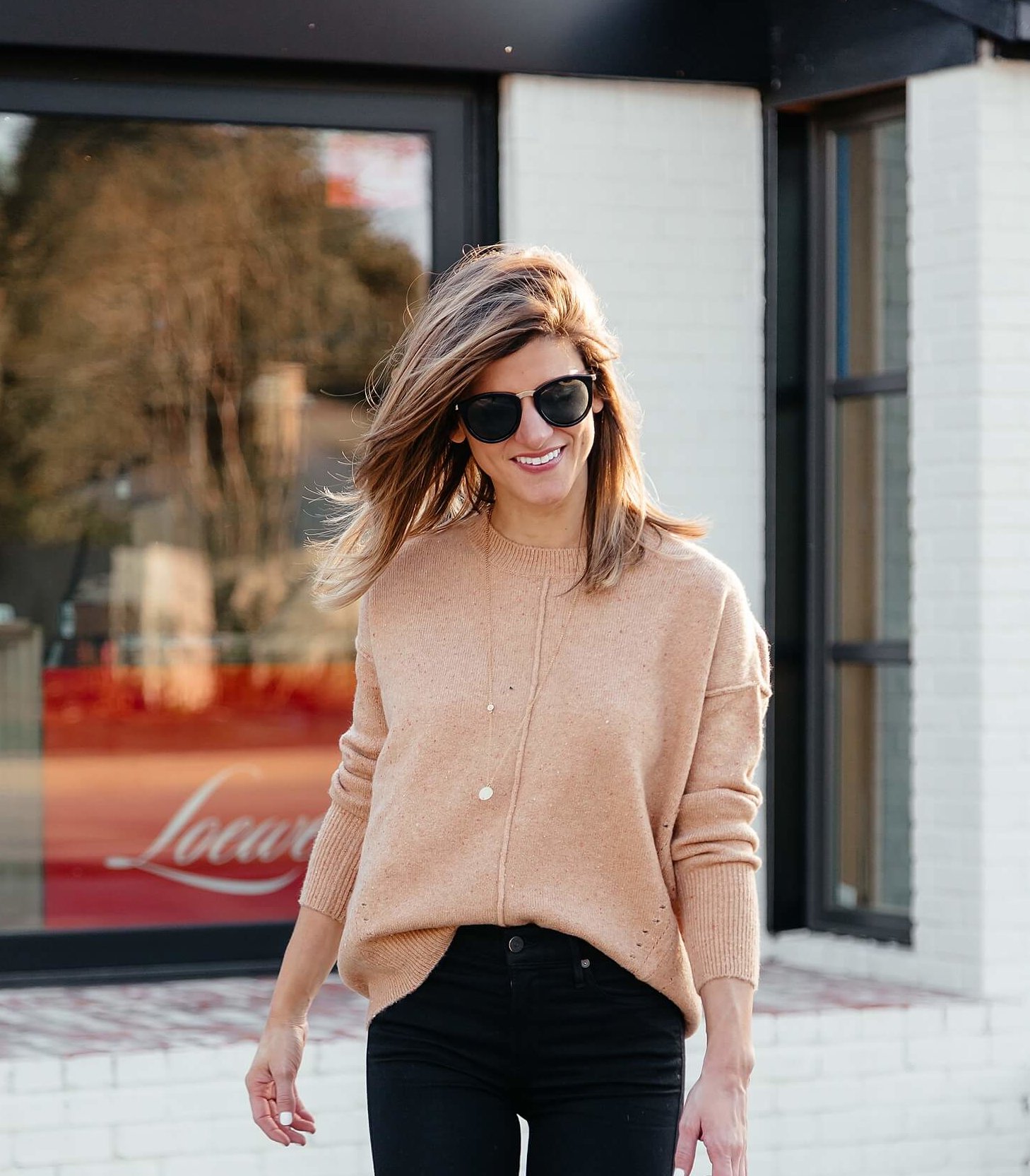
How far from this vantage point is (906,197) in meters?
5.30

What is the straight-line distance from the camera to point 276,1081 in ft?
7.85

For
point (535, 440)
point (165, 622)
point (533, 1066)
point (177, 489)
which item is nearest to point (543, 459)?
point (535, 440)

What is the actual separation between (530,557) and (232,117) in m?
3.14

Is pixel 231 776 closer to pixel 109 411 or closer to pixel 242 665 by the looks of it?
pixel 242 665

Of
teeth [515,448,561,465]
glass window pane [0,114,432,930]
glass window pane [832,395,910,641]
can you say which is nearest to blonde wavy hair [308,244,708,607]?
teeth [515,448,561,465]

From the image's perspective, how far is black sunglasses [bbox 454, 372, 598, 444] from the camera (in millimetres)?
2238

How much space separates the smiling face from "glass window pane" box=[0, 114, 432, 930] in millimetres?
3371

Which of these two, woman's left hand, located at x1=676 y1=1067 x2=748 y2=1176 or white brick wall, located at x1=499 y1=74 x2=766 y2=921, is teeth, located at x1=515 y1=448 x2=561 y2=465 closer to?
woman's left hand, located at x1=676 y1=1067 x2=748 y2=1176

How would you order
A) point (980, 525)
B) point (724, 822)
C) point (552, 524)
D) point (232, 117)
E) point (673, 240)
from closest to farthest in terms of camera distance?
point (724, 822)
point (552, 524)
point (980, 525)
point (232, 117)
point (673, 240)

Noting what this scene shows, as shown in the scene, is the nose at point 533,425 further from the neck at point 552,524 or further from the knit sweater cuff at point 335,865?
the knit sweater cuff at point 335,865

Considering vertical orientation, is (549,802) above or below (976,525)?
below

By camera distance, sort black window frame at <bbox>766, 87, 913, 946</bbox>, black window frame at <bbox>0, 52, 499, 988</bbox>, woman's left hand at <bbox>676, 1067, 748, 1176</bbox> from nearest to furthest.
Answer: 1. woman's left hand at <bbox>676, 1067, 748, 1176</bbox>
2. black window frame at <bbox>0, 52, 499, 988</bbox>
3. black window frame at <bbox>766, 87, 913, 946</bbox>

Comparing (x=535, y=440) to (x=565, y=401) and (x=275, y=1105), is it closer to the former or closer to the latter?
(x=565, y=401)

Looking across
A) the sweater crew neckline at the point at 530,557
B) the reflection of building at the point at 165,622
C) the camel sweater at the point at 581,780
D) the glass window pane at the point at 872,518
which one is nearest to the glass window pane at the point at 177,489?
the reflection of building at the point at 165,622
